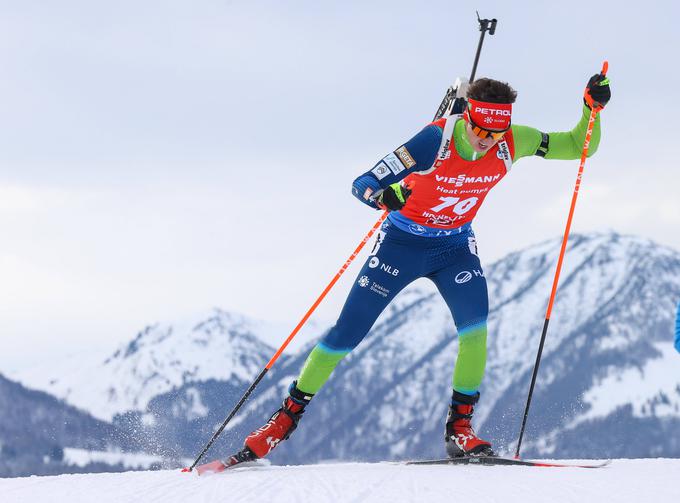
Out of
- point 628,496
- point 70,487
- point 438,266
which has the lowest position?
point 70,487

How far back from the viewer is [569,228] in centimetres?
609

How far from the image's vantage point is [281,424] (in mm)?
5734

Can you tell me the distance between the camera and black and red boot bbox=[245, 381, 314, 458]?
5.59m

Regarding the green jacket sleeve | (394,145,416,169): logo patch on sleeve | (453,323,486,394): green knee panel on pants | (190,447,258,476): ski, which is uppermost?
the green jacket sleeve

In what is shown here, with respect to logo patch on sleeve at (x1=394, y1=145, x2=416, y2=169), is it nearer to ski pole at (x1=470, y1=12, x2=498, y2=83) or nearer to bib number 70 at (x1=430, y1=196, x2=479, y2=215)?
bib number 70 at (x1=430, y1=196, x2=479, y2=215)

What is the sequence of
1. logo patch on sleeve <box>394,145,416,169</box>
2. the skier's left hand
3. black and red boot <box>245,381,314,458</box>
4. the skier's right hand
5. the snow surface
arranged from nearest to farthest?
the snow surface, the skier's right hand, logo patch on sleeve <box>394,145,416,169</box>, black and red boot <box>245,381,314,458</box>, the skier's left hand

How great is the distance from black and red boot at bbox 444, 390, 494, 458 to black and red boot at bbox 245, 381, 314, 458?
102cm

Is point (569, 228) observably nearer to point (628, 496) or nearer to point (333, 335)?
point (333, 335)

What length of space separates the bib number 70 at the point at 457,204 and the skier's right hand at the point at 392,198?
1.39ft

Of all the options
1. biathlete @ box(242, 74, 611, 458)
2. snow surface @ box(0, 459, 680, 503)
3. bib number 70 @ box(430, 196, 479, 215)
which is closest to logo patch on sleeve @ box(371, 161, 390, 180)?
biathlete @ box(242, 74, 611, 458)

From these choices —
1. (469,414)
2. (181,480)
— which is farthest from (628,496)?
(181,480)

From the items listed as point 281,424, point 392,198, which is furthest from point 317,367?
point 392,198

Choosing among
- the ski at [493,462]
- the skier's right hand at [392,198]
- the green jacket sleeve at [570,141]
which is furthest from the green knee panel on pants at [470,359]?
the green jacket sleeve at [570,141]

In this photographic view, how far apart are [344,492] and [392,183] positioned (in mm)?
2008
